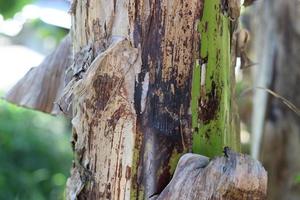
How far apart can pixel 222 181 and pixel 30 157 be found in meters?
2.07

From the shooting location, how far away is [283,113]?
170 cm

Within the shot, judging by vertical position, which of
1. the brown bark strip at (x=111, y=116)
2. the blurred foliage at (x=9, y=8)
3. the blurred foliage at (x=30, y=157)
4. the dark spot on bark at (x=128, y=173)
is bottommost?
the blurred foliage at (x=30, y=157)

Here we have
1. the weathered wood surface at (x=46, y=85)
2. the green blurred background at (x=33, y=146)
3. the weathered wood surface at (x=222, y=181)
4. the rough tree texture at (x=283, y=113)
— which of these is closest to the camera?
the weathered wood surface at (x=222, y=181)

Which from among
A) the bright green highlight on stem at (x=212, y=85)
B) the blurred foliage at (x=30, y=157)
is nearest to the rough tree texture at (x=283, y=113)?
the bright green highlight on stem at (x=212, y=85)

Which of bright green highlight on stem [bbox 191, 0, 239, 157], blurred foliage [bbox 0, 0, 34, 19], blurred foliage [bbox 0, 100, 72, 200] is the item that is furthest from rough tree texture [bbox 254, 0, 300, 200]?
blurred foliage [bbox 0, 100, 72, 200]

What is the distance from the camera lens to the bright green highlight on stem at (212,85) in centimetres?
72

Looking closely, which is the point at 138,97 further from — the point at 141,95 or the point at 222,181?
the point at 222,181

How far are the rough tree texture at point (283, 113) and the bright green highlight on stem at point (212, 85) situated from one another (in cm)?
96

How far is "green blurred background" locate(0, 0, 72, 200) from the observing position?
2328 mm

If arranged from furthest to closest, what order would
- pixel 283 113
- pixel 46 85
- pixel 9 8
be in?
pixel 283 113, pixel 9 8, pixel 46 85

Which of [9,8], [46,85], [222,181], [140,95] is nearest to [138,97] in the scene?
[140,95]

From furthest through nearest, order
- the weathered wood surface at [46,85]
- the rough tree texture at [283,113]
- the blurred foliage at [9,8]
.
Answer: the rough tree texture at [283,113]
the blurred foliage at [9,8]
the weathered wood surface at [46,85]

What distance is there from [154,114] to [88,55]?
4.3 inches

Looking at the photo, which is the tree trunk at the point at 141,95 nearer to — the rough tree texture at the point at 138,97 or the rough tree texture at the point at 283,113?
the rough tree texture at the point at 138,97
